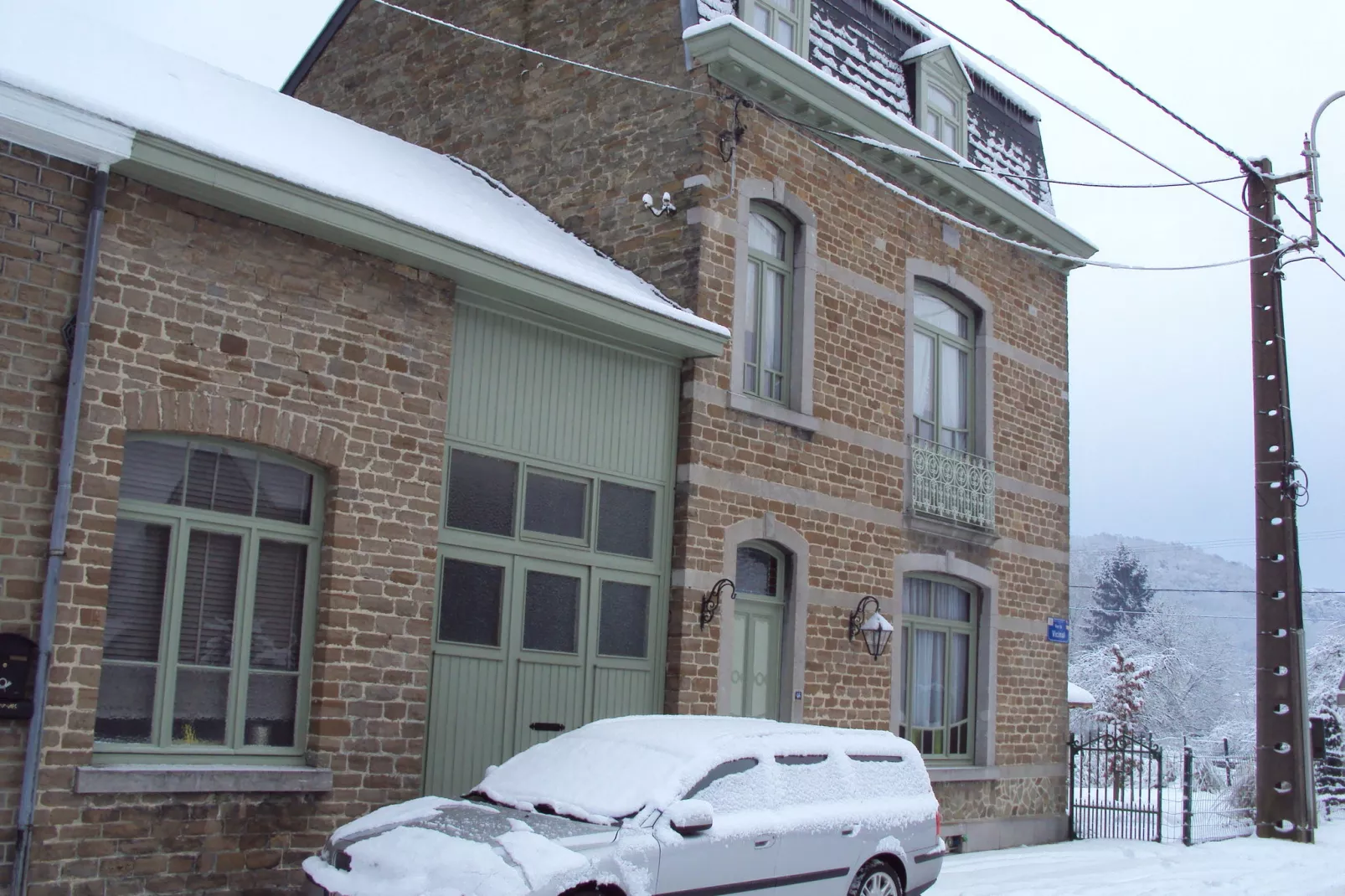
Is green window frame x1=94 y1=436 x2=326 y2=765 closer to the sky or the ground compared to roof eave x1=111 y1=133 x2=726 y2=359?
closer to the ground

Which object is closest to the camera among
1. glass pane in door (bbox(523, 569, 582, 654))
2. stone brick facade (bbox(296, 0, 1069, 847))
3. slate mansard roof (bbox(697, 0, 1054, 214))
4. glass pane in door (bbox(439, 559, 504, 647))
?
glass pane in door (bbox(439, 559, 504, 647))

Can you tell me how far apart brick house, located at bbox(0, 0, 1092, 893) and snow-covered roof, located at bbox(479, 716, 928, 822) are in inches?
75.9

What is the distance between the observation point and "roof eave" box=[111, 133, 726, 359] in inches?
356

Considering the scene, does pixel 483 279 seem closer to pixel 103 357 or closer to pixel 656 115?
pixel 103 357

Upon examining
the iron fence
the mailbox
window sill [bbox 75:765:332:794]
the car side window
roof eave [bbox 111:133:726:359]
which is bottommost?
the iron fence

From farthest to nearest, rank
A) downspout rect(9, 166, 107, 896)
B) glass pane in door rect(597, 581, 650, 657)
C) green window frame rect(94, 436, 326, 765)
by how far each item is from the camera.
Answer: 1. glass pane in door rect(597, 581, 650, 657)
2. green window frame rect(94, 436, 326, 765)
3. downspout rect(9, 166, 107, 896)

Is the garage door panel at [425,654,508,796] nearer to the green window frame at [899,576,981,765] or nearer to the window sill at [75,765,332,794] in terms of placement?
the window sill at [75,765,332,794]

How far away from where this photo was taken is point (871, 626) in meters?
14.6

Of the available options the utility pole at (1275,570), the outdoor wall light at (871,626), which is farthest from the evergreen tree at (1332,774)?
the outdoor wall light at (871,626)

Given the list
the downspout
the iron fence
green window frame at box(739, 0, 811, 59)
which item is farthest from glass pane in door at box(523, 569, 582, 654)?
the iron fence

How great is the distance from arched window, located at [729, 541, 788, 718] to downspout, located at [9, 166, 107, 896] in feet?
21.8

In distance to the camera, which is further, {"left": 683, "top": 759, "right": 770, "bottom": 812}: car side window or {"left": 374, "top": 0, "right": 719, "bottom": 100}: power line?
{"left": 374, "top": 0, "right": 719, "bottom": 100}: power line

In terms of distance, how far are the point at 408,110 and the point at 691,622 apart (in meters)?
8.03

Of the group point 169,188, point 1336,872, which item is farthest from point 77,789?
point 1336,872
